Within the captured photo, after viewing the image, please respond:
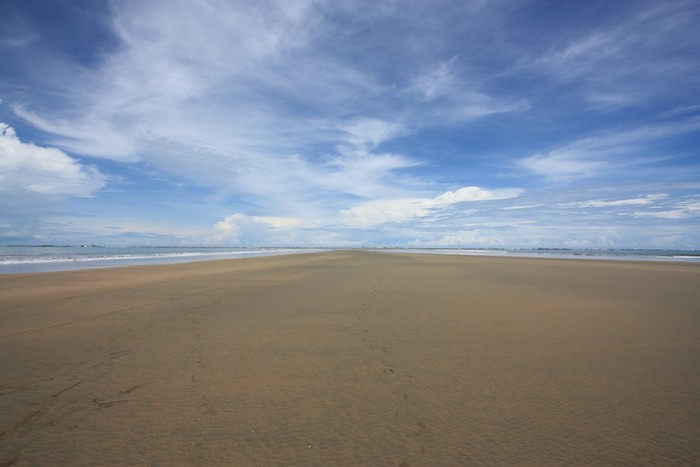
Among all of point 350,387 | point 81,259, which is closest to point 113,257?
point 81,259

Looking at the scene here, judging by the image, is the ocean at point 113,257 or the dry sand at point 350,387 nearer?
the dry sand at point 350,387

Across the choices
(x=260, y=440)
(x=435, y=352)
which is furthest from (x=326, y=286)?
(x=260, y=440)

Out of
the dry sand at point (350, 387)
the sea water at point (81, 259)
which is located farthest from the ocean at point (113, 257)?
the dry sand at point (350, 387)

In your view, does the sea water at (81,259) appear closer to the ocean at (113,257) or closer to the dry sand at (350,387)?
the ocean at (113,257)

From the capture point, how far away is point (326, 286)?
17250 mm

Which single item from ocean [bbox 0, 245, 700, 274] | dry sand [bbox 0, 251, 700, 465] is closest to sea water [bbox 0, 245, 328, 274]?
ocean [bbox 0, 245, 700, 274]

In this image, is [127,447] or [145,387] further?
[145,387]

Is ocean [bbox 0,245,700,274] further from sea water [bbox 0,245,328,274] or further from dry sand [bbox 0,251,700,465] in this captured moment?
dry sand [bbox 0,251,700,465]

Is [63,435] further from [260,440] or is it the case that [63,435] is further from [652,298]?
[652,298]

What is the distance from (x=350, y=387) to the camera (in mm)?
5203

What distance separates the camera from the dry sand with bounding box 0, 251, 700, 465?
12.0 feet

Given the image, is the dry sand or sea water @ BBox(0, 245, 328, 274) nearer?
the dry sand

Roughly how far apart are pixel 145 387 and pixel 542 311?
34.6ft

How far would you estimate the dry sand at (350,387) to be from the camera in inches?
144
